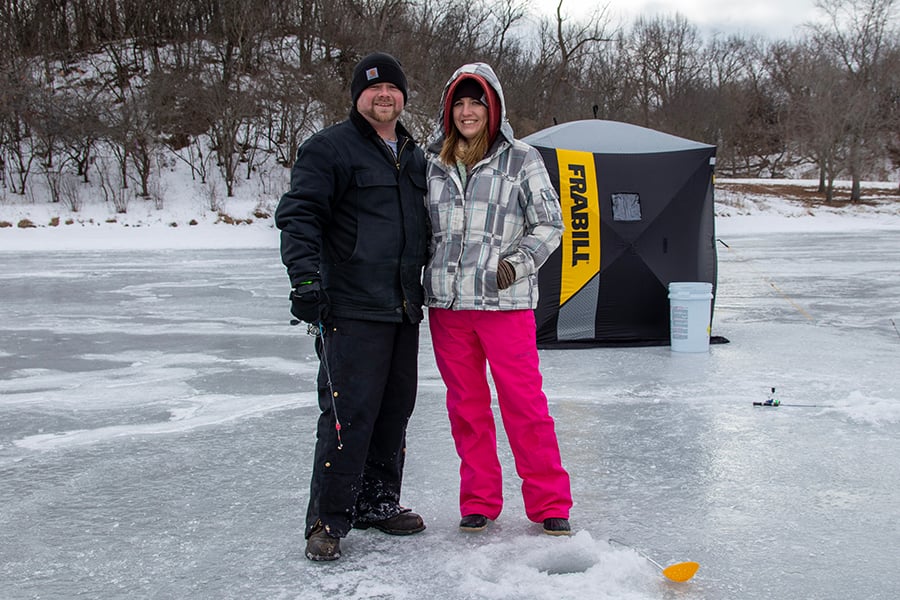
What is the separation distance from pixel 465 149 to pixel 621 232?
3503 millimetres

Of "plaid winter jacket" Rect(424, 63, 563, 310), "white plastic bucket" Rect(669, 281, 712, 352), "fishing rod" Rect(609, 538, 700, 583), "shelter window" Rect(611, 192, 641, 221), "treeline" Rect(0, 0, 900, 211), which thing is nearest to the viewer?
"fishing rod" Rect(609, 538, 700, 583)

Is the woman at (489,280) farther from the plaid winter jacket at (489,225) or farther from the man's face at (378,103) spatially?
the man's face at (378,103)

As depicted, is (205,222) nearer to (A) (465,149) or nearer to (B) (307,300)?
(A) (465,149)

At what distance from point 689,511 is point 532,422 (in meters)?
0.74

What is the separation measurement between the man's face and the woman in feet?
0.79

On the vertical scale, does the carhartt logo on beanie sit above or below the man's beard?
above

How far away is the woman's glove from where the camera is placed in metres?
2.86

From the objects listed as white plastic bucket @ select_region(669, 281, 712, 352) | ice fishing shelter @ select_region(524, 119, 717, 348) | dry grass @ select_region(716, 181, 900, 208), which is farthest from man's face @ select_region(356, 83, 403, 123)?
dry grass @ select_region(716, 181, 900, 208)

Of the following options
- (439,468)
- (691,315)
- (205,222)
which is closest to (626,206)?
(691,315)

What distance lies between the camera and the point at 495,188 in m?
2.92

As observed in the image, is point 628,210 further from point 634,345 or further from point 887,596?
point 887,596

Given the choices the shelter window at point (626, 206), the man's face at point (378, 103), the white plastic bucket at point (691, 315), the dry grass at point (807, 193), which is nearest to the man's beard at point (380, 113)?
the man's face at point (378, 103)

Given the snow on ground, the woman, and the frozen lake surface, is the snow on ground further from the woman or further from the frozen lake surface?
the woman

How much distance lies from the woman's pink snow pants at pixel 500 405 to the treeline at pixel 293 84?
2036 centimetres
